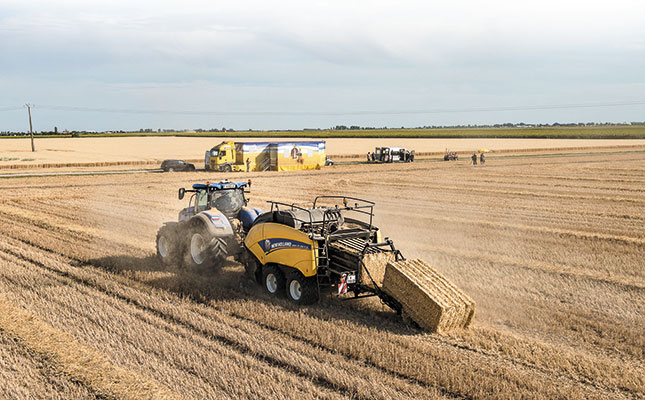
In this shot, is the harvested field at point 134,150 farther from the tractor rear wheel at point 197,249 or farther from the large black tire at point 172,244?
the tractor rear wheel at point 197,249

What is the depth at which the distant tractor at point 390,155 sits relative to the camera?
5584 centimetres

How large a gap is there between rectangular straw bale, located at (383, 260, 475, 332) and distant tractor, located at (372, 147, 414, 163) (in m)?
47.0

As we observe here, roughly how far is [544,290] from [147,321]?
787 centimetres

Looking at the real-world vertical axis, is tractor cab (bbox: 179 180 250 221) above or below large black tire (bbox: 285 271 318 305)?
above

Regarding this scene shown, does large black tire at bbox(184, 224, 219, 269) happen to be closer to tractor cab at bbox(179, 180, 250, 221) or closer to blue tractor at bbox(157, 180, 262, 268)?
blue tractor at bbox(157, 180, 262, 268)

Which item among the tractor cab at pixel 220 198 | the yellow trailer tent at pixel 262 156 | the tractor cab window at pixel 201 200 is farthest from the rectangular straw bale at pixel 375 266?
the yellow trailer tent at pixel 262 156

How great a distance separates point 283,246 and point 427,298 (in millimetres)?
2876

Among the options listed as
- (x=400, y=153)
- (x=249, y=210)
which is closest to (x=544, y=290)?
(x=249, y=210)

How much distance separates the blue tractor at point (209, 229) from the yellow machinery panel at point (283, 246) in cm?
73

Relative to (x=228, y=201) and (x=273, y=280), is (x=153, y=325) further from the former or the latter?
(x=228, y=201)

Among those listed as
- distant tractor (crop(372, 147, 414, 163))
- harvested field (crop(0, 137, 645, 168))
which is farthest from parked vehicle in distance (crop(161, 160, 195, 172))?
distant tractor (crop(372, 147, 414, 163))

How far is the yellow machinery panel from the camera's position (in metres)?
9.62

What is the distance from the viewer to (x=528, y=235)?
1706cm

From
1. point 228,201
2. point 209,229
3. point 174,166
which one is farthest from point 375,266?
point 174,166
